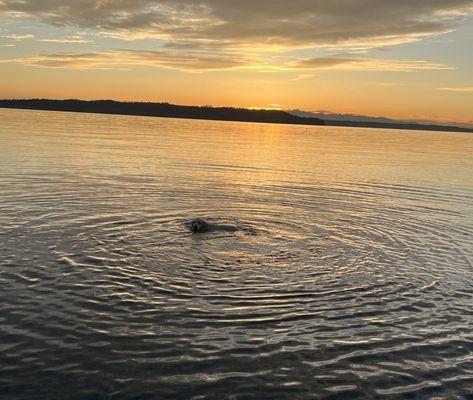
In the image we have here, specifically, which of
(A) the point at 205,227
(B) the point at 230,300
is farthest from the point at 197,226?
(B) the point at 230,300

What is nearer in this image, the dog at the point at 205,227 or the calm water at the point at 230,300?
the calm water at the point at 230,300

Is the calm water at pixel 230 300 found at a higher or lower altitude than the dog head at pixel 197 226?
lower

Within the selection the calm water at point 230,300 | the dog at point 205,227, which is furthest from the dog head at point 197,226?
the calm water at point 230,300

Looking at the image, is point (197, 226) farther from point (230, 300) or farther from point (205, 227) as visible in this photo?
point (230, 300)

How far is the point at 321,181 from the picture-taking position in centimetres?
4319

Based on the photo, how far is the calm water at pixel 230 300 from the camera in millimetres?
10172

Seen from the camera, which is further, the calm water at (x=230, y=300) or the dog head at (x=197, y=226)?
the dog head at (x=197, y=226)

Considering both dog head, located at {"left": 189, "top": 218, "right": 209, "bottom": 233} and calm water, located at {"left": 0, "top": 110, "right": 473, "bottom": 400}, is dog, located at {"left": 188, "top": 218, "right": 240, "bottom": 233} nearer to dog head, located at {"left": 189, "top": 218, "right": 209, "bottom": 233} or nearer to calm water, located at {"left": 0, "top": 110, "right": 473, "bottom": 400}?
dog head, located at {"left": 189, "top": 218, "right": 209, "bottom": 233}

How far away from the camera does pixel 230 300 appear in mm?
14234

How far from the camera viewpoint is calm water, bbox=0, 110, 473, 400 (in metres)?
10.2

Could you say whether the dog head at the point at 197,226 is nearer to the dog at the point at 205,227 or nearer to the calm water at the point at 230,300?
the dog at the point at 205,227

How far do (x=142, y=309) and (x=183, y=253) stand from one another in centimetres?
541

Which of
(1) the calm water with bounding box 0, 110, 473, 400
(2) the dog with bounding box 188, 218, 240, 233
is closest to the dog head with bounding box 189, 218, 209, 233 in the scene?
(2) the dog with bounding box 188, 218, 240, 233

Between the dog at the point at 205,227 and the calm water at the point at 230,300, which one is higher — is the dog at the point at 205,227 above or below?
above
